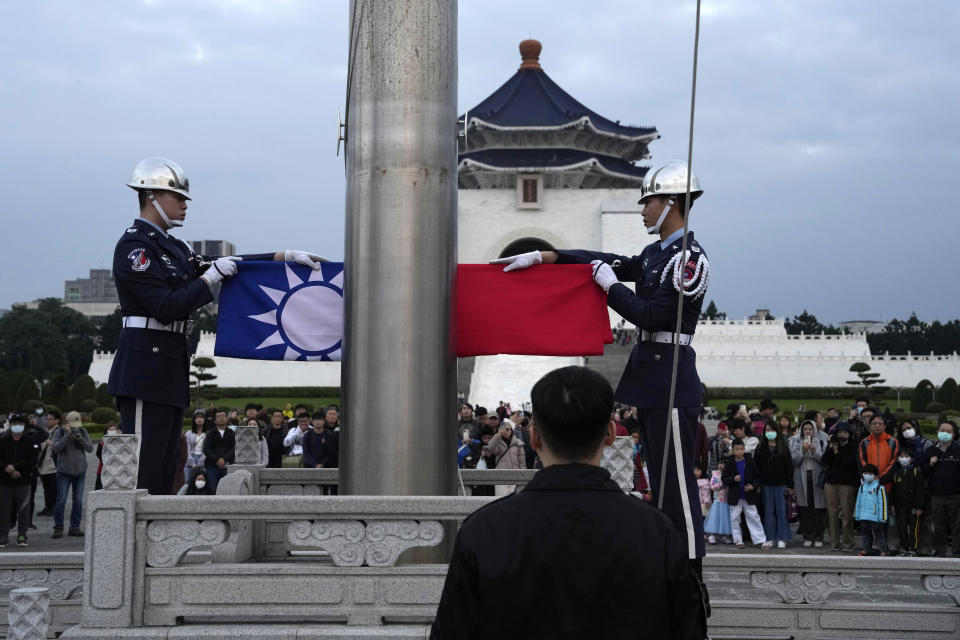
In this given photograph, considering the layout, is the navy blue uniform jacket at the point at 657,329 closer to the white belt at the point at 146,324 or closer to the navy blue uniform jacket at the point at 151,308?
the navy blue uniform jacket at the point at 151,308

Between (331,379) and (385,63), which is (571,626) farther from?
(331,379)

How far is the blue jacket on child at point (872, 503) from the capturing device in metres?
9.14

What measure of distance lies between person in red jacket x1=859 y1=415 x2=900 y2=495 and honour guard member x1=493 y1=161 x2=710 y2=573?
5851mm

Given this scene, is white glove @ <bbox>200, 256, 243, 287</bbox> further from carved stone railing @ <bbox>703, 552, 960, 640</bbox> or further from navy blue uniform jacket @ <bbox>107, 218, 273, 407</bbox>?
carved stone railing @ <bbox>703, 552, 960, 640</bbox>

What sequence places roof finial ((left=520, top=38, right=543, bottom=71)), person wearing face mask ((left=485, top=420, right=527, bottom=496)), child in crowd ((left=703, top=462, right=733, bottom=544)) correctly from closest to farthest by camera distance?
child in crowd ((left=703, top=462, right=733, bottom=544)) < person wearing face mask ((left=485, top=420, right=527, bottom=496)) < roof finial ((left=520, top=38, right=543, bottom=71))

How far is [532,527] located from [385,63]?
2.77 m

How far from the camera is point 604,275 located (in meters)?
4.50

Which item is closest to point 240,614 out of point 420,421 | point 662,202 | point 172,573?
point 172,573

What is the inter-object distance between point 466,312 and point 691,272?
111 cm

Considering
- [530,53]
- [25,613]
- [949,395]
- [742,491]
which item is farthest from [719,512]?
[530,53]

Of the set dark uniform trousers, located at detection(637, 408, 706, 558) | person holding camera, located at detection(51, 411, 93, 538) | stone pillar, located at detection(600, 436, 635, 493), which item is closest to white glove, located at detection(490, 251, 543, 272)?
dark uniform trousers, located at detection(637, 408, 706, 558)

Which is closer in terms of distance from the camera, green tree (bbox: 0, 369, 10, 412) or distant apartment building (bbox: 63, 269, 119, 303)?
green tree (bbox: 0, 369, 10, 412)

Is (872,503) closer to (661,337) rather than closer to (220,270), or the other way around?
(661,337)

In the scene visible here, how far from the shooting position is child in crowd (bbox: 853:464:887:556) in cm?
916
